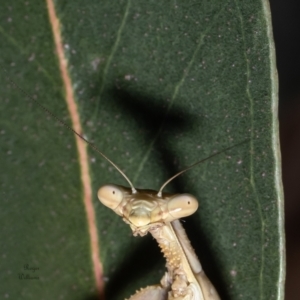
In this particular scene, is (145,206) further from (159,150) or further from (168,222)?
(159,150)

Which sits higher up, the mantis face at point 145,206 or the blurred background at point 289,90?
the blurred background at point 289,90

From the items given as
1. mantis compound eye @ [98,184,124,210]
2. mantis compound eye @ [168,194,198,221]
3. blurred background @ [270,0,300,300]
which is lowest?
mantis compound eye @ [168,194,198,221]

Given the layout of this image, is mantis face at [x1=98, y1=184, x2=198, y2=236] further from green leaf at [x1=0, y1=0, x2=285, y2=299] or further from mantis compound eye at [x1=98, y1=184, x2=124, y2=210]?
green leaf at [x1=0, y1=0, x2=285, y2=299]

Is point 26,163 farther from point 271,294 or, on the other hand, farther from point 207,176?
point 271,294

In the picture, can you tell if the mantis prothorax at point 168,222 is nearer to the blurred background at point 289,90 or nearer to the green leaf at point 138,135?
the green leaf at point 138,135

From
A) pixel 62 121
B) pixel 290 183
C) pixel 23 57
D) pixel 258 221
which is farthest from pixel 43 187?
pixel 290 183

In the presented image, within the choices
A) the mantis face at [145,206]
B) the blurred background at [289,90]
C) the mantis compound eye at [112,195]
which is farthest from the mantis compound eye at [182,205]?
the blurred background at [289,90]

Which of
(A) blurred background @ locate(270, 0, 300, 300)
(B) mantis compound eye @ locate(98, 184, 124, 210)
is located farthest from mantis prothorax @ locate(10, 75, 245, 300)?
(A) blurred background @ locate(270, 0, 300, 300)
